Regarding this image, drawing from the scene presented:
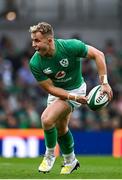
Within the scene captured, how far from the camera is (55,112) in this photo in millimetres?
10805

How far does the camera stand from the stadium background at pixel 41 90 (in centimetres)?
1848

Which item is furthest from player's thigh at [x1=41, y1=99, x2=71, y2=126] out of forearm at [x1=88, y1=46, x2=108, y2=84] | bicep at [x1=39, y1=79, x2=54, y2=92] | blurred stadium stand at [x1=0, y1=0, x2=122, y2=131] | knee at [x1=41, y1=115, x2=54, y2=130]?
blurred stadium stand at [x1=0, y1=0, x2=122, y2=131]

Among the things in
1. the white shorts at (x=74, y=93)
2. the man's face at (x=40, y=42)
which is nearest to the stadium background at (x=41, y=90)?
the white shorts at (x=74, y=93)

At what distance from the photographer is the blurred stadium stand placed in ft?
64.8

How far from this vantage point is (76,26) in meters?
23.4

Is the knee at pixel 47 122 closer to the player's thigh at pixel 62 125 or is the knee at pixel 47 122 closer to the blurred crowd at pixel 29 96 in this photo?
the player's thigh at pixel 62 125

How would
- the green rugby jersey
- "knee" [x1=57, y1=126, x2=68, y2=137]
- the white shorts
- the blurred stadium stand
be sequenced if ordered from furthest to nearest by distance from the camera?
1. the blurred stadium stand
2. "knee" [x1=57, y1=126, x2=68, y2=137]
3. the white shorts
4. the green rugby jersey

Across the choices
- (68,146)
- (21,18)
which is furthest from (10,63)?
(68,146)

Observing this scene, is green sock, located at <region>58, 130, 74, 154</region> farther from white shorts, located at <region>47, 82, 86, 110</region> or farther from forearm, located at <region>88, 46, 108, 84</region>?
forearm, located at <region>88, 46, 108, 84</region>

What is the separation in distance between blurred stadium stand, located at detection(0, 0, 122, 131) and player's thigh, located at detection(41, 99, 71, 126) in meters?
8.32

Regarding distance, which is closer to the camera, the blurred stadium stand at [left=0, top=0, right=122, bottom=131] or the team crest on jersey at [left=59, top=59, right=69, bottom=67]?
the team crest on jersey at [left=59, top=59, right=69, bottom=67]

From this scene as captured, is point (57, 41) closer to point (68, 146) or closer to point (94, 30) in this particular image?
point (68, 146)

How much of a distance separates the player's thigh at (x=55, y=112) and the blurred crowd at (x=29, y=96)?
8.33 metres

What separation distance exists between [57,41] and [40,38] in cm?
38
